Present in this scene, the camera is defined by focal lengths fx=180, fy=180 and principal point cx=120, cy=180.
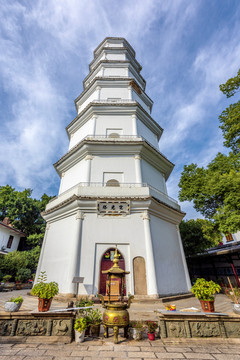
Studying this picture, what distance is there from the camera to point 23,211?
81.3 feet

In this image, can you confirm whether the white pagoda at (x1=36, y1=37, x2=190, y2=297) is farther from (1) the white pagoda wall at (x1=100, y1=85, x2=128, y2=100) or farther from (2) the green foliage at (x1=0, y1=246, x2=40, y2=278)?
(2) the green foliage at (x1=0, y1=246, x2=40, y2=278)

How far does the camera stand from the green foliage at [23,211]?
2488 cm

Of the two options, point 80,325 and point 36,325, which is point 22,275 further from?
point 80,325

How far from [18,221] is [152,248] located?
21.5 metres

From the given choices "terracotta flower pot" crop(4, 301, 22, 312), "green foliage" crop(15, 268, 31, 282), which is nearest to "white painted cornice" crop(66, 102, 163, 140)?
"terracotta flower pot" crop(4, 301, 22, 312)

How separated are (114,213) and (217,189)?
624 centimetres

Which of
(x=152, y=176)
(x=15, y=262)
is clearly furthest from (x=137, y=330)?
(x=15, y=262)

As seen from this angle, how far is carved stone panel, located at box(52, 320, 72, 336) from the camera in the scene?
471cm

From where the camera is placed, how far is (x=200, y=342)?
4.61 meters

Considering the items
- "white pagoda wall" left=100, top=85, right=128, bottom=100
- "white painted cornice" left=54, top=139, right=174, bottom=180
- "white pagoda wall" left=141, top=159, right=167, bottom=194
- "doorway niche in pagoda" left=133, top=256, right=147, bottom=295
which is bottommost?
"doorway niche in pagoda" left=133, top=256, right=147, bottom=295

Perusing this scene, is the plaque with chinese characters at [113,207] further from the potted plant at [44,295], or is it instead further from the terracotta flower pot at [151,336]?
the terracotta flower pot at [151,336]

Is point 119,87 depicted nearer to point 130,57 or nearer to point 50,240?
point 130,57

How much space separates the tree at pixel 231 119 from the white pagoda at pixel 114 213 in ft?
15.9

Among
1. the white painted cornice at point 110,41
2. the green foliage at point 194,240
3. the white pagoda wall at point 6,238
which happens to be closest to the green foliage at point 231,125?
the green foliage at point 194,240
